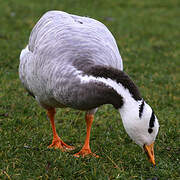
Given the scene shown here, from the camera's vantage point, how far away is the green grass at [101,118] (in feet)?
15.0

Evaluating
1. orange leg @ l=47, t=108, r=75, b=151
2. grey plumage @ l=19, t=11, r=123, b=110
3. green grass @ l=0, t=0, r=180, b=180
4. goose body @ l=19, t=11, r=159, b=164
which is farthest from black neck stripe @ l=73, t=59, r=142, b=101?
orange leg @ l=47, t=108, r=75, b=151

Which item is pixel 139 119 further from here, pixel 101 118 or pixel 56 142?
pixel 101 118

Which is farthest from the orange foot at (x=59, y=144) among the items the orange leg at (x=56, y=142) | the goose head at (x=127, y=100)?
the goose head at (x=127, y=100)

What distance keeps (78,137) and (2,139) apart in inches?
48.5

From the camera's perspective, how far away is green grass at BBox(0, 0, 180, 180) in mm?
4559

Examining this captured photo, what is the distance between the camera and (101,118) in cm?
649

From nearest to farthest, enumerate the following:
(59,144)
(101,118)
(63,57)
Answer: (63,57) < (59,144) < (101,118)

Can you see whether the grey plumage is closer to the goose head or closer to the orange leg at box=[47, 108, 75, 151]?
the goose head

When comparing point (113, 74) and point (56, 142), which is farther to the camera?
point (56, 142)

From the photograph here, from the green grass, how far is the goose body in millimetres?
424

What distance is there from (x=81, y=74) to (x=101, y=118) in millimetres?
2482

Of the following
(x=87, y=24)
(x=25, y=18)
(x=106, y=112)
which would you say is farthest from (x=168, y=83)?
(x=25, y=18)

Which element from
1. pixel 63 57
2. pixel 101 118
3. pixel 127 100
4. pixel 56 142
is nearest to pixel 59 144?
pixel 56 142

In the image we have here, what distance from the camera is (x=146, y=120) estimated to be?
152 inches
